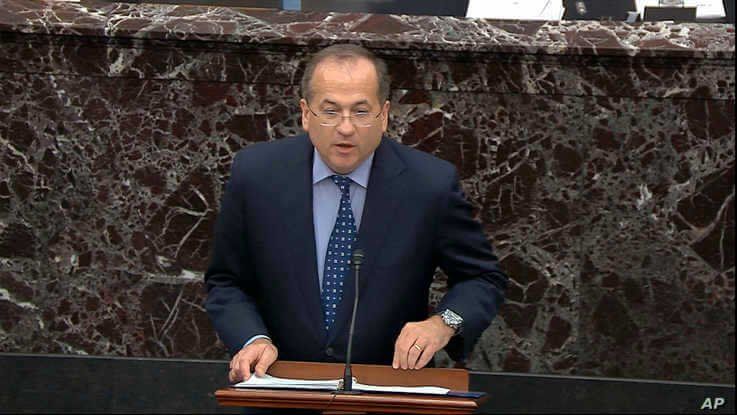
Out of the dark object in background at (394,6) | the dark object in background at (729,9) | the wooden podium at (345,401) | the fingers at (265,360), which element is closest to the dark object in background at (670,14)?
the dark object in background at (729,9)

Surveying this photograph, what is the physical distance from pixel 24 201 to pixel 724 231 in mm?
2439

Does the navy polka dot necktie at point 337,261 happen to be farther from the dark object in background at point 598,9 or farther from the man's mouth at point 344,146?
the dark object in background at point 598,9

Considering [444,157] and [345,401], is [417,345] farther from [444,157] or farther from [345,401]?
[444,157]

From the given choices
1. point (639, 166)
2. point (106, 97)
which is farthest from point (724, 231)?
point (106, 97)

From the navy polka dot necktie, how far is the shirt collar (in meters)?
0.07

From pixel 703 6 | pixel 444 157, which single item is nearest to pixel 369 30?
pixel 444 157

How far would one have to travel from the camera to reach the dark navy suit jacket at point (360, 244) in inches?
129

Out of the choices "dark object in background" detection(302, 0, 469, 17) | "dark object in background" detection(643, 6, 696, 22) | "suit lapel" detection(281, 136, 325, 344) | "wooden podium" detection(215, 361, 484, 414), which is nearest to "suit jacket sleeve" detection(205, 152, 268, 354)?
"suit lapel" detection(281, 136, 325, 344)

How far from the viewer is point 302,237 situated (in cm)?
331

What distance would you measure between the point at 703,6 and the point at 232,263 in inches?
98.4

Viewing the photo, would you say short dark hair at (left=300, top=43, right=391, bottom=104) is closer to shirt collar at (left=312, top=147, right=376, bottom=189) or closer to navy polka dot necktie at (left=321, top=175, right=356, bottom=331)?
shirt collar at (left=312, top=147, right=376, bottom=189)

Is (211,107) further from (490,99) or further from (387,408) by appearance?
(387,408)

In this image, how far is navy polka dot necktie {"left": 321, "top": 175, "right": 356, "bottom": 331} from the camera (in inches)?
130

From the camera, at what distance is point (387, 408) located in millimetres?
2623
